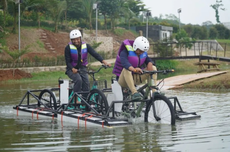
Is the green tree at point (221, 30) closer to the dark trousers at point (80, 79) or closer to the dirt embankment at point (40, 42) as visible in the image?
the dirt embankment at point (40, 42)

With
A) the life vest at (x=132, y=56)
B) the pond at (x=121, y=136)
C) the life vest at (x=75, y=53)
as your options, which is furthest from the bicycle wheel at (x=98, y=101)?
the life vest at (x=75, y=53)

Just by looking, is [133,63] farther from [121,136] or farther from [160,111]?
[121,136]

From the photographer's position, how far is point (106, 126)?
8438 millimetres

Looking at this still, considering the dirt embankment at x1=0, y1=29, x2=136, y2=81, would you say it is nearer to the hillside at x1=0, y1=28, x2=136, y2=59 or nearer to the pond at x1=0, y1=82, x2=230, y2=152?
the hillside at x1=0, y1=28, x2=136, y2=59

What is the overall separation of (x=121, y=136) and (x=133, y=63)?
2.00 meters

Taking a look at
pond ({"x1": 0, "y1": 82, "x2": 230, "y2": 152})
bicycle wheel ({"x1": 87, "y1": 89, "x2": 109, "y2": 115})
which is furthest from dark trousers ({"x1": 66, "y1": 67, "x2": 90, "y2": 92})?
pond ({"x1": 0, "y1": 82, "x2": 230, "y2": 152})

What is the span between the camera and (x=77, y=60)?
10.5m

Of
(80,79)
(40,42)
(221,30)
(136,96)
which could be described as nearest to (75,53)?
(80,79)

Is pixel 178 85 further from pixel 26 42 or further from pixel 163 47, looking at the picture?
pixel 26 42

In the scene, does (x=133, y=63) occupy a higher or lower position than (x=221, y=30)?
lower

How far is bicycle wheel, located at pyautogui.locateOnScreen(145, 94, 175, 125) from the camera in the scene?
838cm

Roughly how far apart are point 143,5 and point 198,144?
6296 centimetres

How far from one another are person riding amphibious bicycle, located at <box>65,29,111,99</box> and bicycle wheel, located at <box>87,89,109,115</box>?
0.54 meters

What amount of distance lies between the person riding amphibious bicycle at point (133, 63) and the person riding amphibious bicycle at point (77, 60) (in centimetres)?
117
